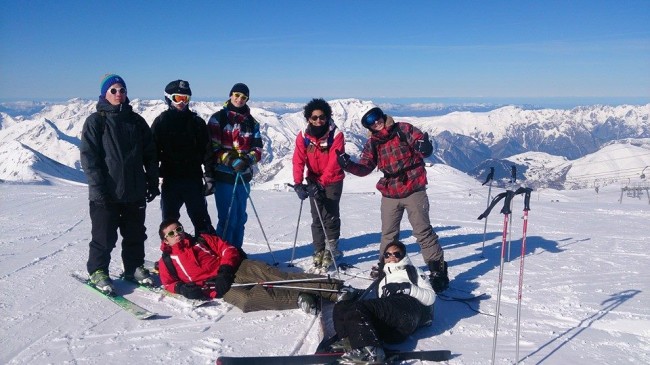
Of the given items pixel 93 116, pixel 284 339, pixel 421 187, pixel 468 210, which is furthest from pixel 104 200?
pixel 468 210

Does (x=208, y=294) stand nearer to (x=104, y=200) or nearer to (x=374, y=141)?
(x=104, y=200)

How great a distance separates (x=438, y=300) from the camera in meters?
6.11

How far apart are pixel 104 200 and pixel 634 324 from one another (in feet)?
20.9

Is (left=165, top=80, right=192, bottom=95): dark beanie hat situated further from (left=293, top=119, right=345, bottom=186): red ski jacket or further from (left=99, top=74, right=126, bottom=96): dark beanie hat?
(left=293, top=119, right=345, bottom=186): red ski jacket

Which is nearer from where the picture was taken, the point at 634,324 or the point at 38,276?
the point at 634,324

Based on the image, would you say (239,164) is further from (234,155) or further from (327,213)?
(327,213)

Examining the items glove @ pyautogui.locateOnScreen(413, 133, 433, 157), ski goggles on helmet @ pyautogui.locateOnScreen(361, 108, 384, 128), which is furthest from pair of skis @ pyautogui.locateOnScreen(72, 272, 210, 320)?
glove @ pyautogui.locateOnScreen(413, 133, 433, 157)

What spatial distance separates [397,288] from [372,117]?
7.96 ft

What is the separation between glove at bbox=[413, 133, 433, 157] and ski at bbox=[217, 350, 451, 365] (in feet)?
8.51

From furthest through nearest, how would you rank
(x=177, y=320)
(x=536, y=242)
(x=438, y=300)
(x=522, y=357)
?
(x=536, y=242)
(x=438, y=300)
(x=177, y=320)
(x=522, y=357)

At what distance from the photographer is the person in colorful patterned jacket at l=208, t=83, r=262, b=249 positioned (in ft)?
22.2

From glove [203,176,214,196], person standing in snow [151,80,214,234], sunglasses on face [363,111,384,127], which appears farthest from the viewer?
glove [203,176,214,196]

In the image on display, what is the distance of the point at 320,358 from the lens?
4125 millimetres

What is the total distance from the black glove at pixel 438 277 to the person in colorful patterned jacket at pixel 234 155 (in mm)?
2919
